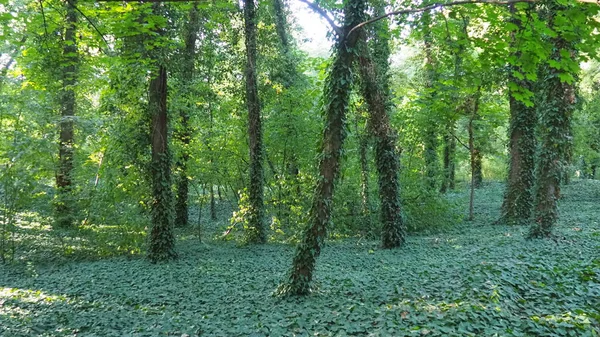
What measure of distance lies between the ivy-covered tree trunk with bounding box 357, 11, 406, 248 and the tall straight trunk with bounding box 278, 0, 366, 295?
9.01 ft

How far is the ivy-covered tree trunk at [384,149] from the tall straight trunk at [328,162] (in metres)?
2.75

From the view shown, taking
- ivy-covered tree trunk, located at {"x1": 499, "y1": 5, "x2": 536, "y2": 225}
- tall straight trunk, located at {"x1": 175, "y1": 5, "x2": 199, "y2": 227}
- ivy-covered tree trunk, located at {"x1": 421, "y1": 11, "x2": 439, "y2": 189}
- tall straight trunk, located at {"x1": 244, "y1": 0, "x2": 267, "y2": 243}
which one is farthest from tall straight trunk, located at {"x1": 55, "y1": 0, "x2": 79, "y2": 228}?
ivy-covered tree trunk, located at {"x1": 421, "y1": 11, "x2": 439, "y2": 189}

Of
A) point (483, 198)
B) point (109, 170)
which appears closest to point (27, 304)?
point (109, 170)

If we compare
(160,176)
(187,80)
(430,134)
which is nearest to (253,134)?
(160,176)

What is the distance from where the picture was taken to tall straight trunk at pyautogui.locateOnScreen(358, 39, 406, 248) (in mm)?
8711

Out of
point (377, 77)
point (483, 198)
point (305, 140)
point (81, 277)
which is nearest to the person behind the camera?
point (81, 277)

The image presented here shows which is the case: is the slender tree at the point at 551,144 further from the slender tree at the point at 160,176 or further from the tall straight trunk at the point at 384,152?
the slender tree at the point at 160,176

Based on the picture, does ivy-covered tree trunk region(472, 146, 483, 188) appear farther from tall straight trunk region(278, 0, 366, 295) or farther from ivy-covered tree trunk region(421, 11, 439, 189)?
tall straight trunk region(278, 0, 366, 295)

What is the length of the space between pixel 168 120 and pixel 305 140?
16.5 ft

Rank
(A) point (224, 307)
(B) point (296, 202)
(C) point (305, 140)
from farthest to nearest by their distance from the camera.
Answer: (C) point (305, 140) → (B) point (296, 202) → (A) point (224, 307)

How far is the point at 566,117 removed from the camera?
8273 mm

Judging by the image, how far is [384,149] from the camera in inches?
360

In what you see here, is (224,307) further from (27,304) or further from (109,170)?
(109,170)

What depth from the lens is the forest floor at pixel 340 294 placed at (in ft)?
14.8
